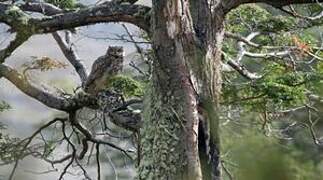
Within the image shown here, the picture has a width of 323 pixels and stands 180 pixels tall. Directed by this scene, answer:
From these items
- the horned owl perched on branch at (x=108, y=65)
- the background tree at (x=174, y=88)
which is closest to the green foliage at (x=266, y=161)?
the background tree at (x=174, y=88)

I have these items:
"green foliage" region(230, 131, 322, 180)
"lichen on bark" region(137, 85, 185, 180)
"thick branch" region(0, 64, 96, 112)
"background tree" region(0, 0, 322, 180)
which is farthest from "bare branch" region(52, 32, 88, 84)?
"green foliage" region(230, 131, 322, 180)

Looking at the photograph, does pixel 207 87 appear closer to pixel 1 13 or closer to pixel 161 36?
pixel 161 36

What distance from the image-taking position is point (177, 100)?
95.3 inches

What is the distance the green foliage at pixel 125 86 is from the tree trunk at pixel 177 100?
0.56 metres

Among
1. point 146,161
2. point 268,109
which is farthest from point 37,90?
point 268,109

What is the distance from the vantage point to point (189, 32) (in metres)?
2.45

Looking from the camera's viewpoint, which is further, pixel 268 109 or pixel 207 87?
pixel 268 109

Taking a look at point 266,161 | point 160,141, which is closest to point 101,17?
point 160,141

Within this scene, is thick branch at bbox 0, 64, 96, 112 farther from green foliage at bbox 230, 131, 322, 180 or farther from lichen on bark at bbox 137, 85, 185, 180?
green foliage at bbox 230, 131, 322, 180

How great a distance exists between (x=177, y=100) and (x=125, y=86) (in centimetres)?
94

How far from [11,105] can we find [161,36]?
1924mm

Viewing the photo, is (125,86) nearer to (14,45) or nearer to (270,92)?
(14,45)

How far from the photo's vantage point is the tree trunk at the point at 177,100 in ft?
7.79

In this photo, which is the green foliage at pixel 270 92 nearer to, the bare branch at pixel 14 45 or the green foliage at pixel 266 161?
the bare branch at pixel 14 45
